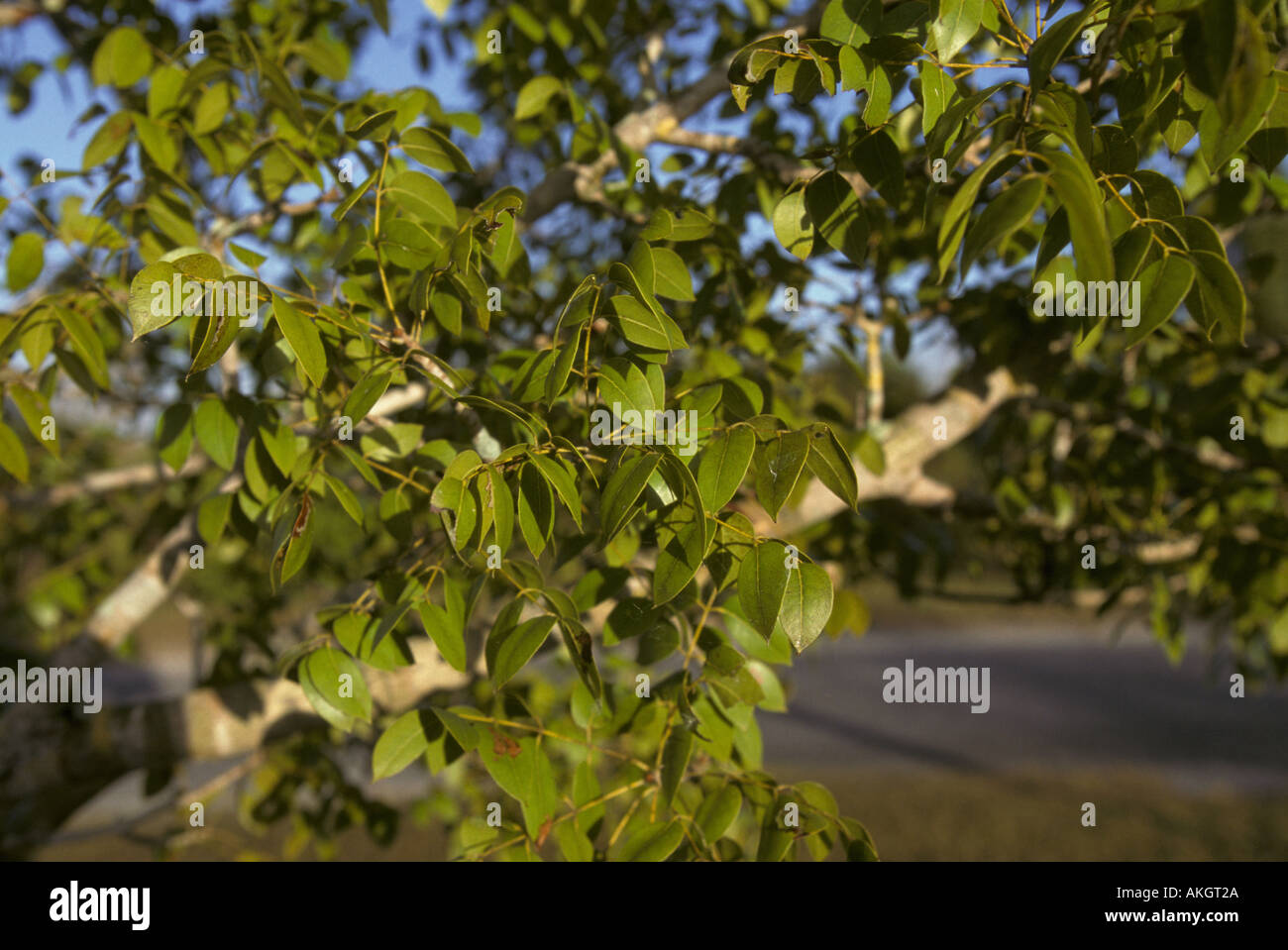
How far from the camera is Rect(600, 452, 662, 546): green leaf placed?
896 mm

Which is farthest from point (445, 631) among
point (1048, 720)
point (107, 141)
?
point (1048, 720)

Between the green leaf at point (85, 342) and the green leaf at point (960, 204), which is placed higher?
the green leaf at point (85, 342)

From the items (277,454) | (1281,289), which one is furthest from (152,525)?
(1281,289)

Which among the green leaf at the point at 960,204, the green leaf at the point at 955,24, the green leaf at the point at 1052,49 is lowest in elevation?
the green leaf at the point at 960,204

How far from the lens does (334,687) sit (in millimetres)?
1192

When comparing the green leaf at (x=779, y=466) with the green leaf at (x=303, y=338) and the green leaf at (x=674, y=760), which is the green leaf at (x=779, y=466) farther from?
the green leaf at (x=303, y=338)

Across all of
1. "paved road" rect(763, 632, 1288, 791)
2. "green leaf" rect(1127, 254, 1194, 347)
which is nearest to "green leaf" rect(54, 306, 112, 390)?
"green leaf" rect(1127, 254, 1194, 347)

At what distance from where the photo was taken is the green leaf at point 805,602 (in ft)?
3.34

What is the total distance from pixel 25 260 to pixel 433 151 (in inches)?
38.9

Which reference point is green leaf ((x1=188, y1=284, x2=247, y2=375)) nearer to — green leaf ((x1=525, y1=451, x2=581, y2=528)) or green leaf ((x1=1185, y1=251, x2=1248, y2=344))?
green leaf ((x1=525, y1=451, x2=581, y2=528))

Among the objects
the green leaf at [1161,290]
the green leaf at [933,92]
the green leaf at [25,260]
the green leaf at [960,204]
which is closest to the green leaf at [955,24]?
the green leaf at [933,92]

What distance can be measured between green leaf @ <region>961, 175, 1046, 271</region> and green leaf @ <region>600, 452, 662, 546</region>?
0.38 m

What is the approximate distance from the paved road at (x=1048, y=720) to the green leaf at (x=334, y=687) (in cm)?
604

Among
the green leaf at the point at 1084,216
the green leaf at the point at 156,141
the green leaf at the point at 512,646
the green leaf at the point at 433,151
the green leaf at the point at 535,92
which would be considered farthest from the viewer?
the green leaf at the point at 535,92
